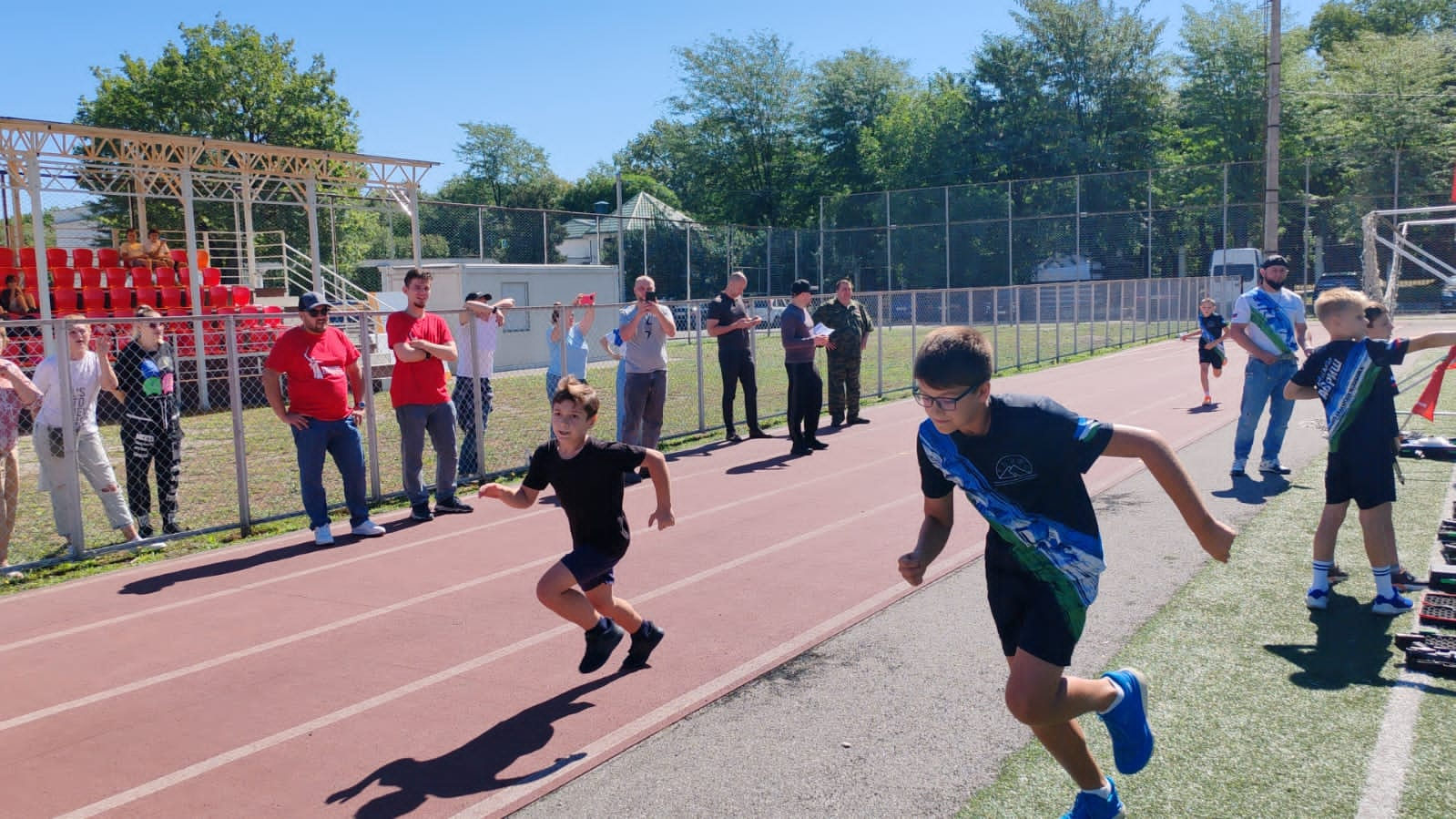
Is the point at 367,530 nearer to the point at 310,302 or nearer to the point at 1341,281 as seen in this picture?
the point at 310,302

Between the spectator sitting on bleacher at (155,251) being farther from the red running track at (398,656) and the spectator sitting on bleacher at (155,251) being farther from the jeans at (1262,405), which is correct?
the jeans at (1262,405)

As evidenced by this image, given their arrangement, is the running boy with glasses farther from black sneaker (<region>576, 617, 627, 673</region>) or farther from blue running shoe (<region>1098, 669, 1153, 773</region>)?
black sneaker (<region>576, 617, 627, 673</region>)

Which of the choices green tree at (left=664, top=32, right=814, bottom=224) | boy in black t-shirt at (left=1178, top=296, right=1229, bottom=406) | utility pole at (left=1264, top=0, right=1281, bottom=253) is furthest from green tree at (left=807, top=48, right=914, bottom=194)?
boy in black t-shirt at (left=1178, top=296, right=1229, bottom=406)

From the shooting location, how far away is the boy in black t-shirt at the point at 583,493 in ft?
16.6

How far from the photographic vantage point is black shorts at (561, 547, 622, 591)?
5113mm

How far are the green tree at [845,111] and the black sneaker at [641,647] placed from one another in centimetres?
6038

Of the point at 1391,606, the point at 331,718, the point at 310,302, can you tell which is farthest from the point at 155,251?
the point at 1391,606

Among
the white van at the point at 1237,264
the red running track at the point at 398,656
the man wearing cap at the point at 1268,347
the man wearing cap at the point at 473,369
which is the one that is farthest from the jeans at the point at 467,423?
the white van at the point at 1237,264

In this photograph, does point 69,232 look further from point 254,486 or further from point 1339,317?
point 1339,317

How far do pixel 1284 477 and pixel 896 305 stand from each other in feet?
114

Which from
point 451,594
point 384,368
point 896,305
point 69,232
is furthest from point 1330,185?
point 69,232

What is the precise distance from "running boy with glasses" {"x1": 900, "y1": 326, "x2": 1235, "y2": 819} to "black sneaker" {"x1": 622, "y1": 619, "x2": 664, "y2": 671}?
2388 millimetres

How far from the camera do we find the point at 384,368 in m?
23.2

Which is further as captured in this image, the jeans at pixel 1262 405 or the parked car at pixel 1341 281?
the parked car at pixel 1341 281
